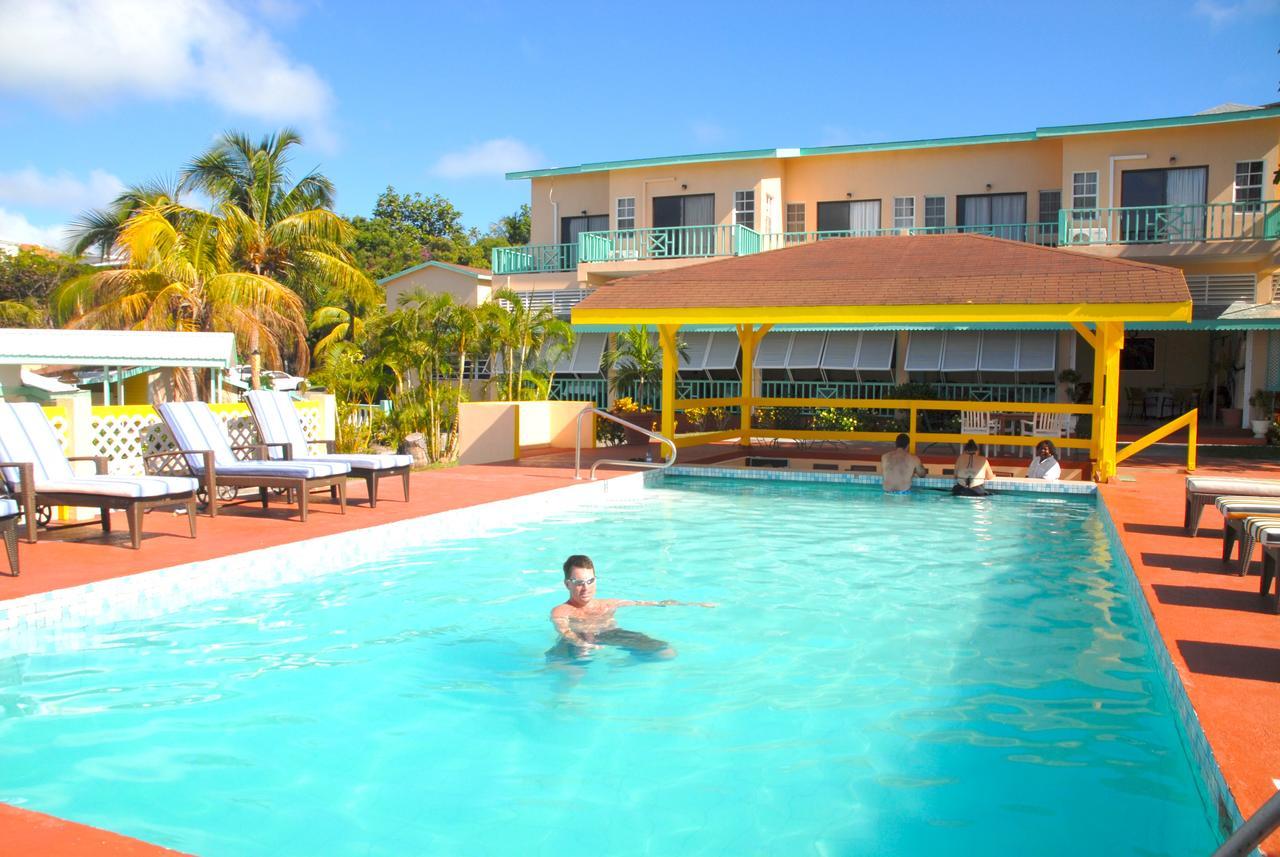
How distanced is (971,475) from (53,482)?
1081 cm

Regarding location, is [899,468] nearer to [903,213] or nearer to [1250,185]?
[903,213]

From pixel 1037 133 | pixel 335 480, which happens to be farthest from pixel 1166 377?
pixel 335 480

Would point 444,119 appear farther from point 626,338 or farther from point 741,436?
point 741,436

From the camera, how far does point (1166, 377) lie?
27.1 metres

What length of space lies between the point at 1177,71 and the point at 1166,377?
14671 millimetres

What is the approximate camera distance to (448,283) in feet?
105

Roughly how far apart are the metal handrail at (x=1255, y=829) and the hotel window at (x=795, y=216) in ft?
89.1

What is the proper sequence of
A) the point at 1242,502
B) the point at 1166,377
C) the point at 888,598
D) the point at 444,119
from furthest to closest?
the point at 444,119 < the point at 1166,377 < the point at 888,598 < the point at 1242,502

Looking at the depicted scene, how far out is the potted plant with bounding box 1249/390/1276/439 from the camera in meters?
21.4

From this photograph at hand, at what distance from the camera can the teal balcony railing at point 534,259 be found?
30.6m

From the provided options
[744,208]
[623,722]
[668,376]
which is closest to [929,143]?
[744,208]

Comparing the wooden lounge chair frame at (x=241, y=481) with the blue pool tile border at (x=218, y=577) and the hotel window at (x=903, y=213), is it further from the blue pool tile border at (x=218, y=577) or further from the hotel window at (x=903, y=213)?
the hotel window at (x=903, y=213)

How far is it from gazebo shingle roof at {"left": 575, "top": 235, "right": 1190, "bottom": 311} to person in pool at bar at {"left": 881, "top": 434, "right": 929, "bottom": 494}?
6.55 feet

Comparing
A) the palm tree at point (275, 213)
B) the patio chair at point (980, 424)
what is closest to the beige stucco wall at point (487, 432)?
the patio chair at point (980, 424)
